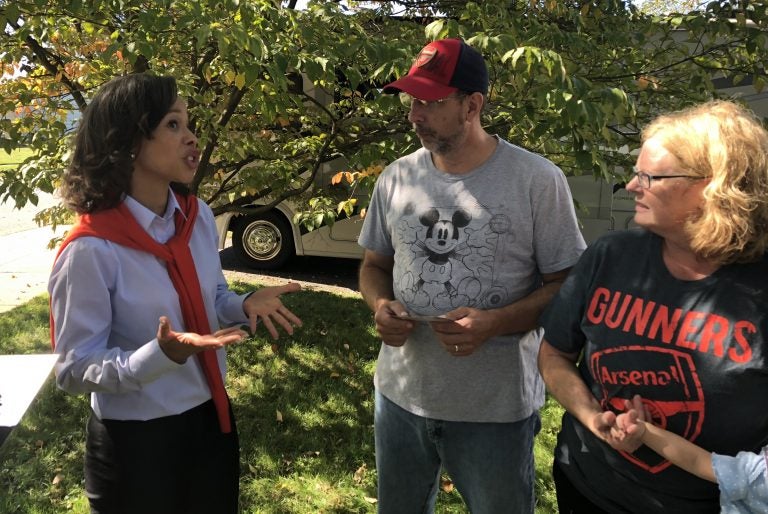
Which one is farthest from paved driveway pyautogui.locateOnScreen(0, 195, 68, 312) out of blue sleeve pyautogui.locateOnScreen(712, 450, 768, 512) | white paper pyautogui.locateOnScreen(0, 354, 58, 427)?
blue sleeve pyautogui.locateOnScreen(712, 450, 768, 512)

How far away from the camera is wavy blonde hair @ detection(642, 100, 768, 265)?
1.29 m

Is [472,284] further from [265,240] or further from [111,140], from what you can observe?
[265,240]

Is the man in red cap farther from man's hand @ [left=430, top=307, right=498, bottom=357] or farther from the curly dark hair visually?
the curly dark hair

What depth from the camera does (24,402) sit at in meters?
1.31

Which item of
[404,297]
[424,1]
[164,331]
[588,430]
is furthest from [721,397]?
[424,1]

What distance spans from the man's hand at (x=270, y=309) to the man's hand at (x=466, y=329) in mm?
459

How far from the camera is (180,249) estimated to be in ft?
5.76

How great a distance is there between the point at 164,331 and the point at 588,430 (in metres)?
1.15

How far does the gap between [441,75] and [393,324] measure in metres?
0.80

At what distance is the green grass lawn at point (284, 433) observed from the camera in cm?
314

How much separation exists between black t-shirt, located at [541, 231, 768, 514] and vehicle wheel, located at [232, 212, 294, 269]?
21.2ft

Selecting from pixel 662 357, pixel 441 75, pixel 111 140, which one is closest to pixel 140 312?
pixel 111 140

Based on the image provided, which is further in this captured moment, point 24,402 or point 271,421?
point 271,421

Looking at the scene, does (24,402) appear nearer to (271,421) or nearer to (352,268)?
(271,421)
